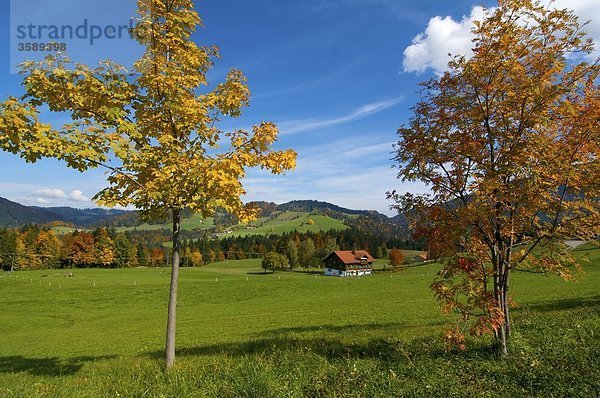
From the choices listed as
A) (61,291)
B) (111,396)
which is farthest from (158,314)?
(111,396)

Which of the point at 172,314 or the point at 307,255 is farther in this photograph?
the point at 307,255

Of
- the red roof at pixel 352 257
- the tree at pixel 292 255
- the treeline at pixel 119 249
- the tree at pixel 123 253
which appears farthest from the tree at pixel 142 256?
the red roof at pixel 352 257

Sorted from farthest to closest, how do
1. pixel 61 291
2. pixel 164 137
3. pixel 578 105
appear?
pixel 61 291, pixel 578 105, pixel 164 137

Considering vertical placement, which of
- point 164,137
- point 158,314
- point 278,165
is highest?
point 164,137

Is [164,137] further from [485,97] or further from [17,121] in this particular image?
[485,97]

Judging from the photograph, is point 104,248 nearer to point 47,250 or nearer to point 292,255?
point 47,250

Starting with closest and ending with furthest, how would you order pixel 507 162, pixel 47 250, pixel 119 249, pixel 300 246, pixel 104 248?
pixel 507 162 → pixel 47 250 → pixel 104 248 → pixel 119 249 → pixel 300 246

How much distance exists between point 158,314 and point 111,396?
36452 mm

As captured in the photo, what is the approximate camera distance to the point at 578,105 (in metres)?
8.36

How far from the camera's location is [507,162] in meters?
7.93

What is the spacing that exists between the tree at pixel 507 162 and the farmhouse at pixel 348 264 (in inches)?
3739

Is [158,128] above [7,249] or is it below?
above

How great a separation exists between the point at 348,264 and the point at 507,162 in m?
99.8

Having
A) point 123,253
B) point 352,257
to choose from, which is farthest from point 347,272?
point 123,253
